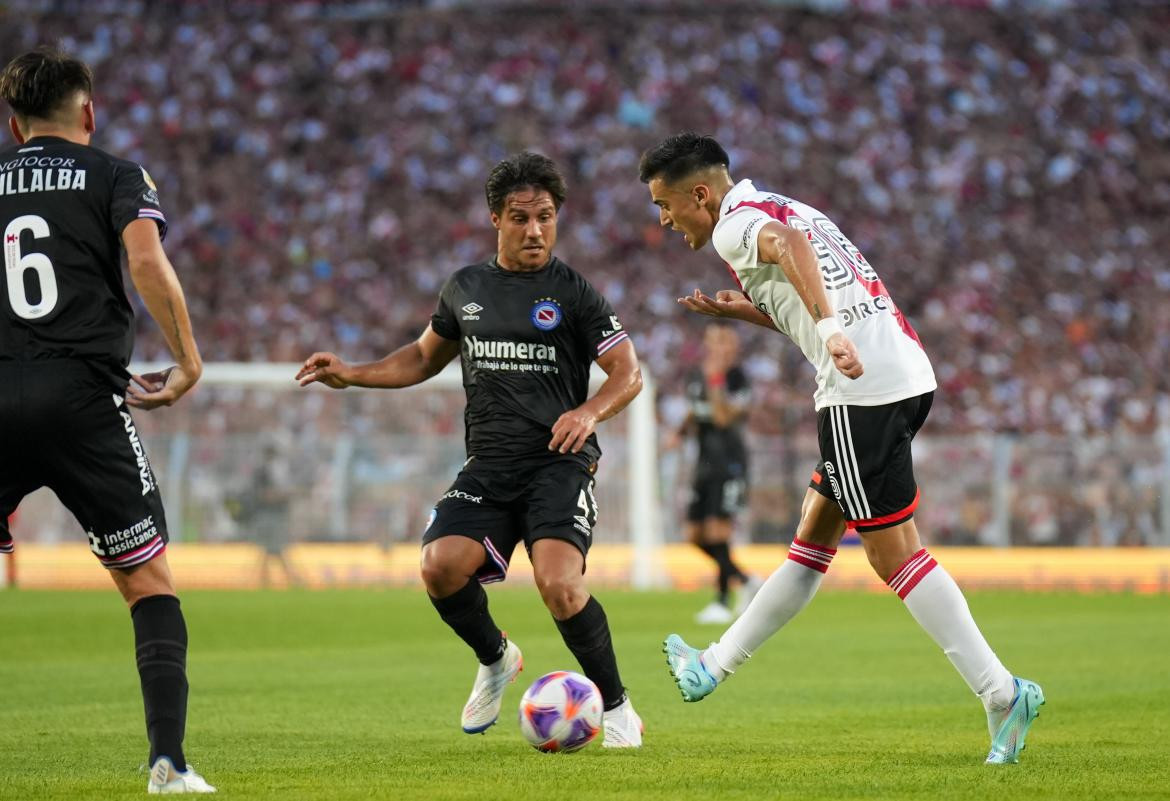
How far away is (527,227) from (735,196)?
1.11 metres

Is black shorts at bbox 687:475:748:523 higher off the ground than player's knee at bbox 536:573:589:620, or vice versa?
player's knee at bbox 536:573:589:620

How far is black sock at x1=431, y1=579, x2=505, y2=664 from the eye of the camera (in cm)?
692

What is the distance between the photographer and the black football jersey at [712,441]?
15.0 meters

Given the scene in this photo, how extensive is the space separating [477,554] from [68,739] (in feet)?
6.22

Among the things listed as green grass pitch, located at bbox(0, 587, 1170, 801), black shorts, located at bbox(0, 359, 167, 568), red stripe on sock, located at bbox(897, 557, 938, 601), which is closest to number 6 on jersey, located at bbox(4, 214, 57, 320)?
black shorts, located at bbox(0, 359, 167, 568)

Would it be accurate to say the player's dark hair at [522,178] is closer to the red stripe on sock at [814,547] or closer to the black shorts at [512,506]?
the black shorts at [512,506]

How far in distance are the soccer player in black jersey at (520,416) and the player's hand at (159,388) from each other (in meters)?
1.57

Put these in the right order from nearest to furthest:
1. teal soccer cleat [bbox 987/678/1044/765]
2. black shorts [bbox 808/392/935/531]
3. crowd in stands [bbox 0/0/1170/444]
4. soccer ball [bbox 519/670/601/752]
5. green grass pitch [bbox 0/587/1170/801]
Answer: green grass pitch [bbox 0/587/1170/801]
teal soccer cleat [bbox 987/678/1044/765]
black shorts [bbox 808/392/935/531]
soccer ball [bbox 519/670/601/752]
crowd in stands [bbox 0/0/1170/444]

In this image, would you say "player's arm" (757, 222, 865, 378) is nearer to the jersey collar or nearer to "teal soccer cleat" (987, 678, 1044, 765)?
the jersey collar

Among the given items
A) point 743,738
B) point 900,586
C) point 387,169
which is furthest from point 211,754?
point 387,169

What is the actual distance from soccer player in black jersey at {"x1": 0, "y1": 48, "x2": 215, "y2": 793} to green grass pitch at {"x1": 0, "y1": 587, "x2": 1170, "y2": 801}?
1.86ft

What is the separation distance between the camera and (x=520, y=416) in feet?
23.3

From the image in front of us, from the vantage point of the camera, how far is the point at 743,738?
6980 mm

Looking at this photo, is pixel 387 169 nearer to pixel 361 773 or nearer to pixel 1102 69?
pixel 1102 69
